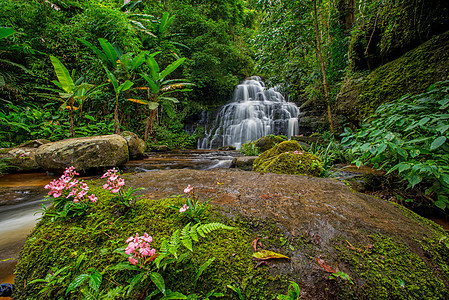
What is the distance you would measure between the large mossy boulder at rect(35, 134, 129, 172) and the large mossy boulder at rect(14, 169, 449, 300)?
328 centimetres

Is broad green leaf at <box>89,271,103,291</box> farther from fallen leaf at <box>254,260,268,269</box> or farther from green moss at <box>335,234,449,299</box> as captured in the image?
green moss at <box>335,234,449,299</box>

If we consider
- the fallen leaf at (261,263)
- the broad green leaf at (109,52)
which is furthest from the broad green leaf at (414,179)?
the broad green leaf at (109,52)

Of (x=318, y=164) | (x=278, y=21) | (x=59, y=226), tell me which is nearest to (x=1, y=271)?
(x=59, y=226)

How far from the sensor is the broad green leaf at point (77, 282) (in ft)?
2.67

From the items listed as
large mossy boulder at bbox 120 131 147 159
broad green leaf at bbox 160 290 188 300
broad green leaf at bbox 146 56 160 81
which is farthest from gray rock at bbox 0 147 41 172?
broad green leaf at bbox 160 290 188 300

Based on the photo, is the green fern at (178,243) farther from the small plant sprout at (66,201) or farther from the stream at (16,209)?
the stream at (16,209)

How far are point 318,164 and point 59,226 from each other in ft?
11.4

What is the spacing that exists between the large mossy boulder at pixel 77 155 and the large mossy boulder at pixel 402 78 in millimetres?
6607

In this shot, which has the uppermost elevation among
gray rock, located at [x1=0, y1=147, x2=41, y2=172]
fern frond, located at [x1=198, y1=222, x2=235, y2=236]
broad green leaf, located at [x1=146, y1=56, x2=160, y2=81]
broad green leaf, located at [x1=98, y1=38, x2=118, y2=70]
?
broad green leaf, located at [x1=98, y1=38, x2=118, y2=70]

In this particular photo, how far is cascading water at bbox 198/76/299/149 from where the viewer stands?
448 inches

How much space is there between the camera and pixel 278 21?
6020 millimetres

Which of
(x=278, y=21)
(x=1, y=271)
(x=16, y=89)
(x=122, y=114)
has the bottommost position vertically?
(x=1, y=271)

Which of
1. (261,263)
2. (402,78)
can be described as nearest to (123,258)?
(261,263)

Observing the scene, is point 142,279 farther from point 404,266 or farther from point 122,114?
point 122,114
